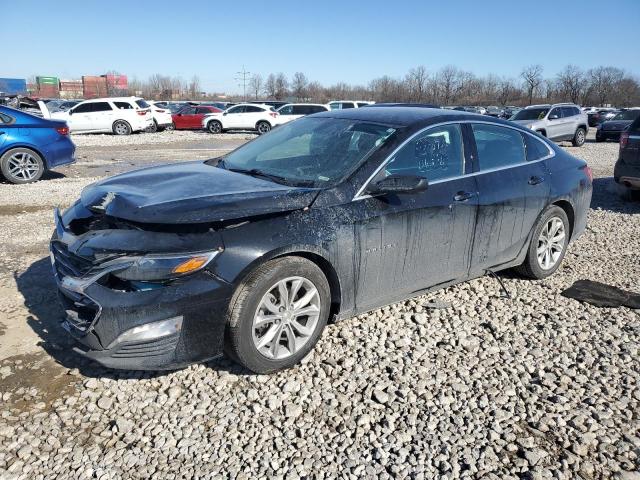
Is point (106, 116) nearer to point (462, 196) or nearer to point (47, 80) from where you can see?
point (462, 196)

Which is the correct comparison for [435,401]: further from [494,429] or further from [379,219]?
[379,219]

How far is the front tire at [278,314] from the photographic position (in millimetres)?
2979

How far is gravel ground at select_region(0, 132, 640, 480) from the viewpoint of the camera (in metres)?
2.50

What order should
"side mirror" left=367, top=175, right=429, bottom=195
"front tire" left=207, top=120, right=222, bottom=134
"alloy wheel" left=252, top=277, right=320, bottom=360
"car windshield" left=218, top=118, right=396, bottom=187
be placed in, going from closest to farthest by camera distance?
"alloy wheel" left=252, top=277, right=320, bottom=360 → "side mirror" left=367, top=175, right=429, bottom=195 → "car windshield" left=218, top=118, right=396, bottom=187 → "front tire" left=207, top=120, right=222, bottom=134

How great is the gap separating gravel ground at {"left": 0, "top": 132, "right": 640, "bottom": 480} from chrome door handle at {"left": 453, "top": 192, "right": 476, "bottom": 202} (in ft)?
3.14

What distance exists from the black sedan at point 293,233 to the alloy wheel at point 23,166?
276 inches

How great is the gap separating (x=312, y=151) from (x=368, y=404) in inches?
79.2

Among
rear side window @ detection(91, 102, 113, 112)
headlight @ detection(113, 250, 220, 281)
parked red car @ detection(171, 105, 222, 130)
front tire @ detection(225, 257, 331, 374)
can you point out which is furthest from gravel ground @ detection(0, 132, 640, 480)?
parked red car @ detection(171, 105, 222, 130)

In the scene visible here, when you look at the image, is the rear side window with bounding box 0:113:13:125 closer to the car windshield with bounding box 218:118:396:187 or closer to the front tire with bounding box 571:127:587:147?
the car windshield with bounding box 218:118:396:187

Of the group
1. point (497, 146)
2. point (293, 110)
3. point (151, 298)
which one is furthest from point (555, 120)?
point (151, 298)

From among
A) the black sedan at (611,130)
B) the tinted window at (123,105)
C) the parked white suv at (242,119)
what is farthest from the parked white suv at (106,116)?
the black sedan at (611,130)

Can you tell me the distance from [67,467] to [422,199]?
2.73 meters

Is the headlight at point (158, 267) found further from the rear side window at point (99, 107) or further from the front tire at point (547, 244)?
the rear side window at point (99, 107)

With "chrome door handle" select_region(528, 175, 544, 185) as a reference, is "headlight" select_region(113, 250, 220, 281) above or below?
below
